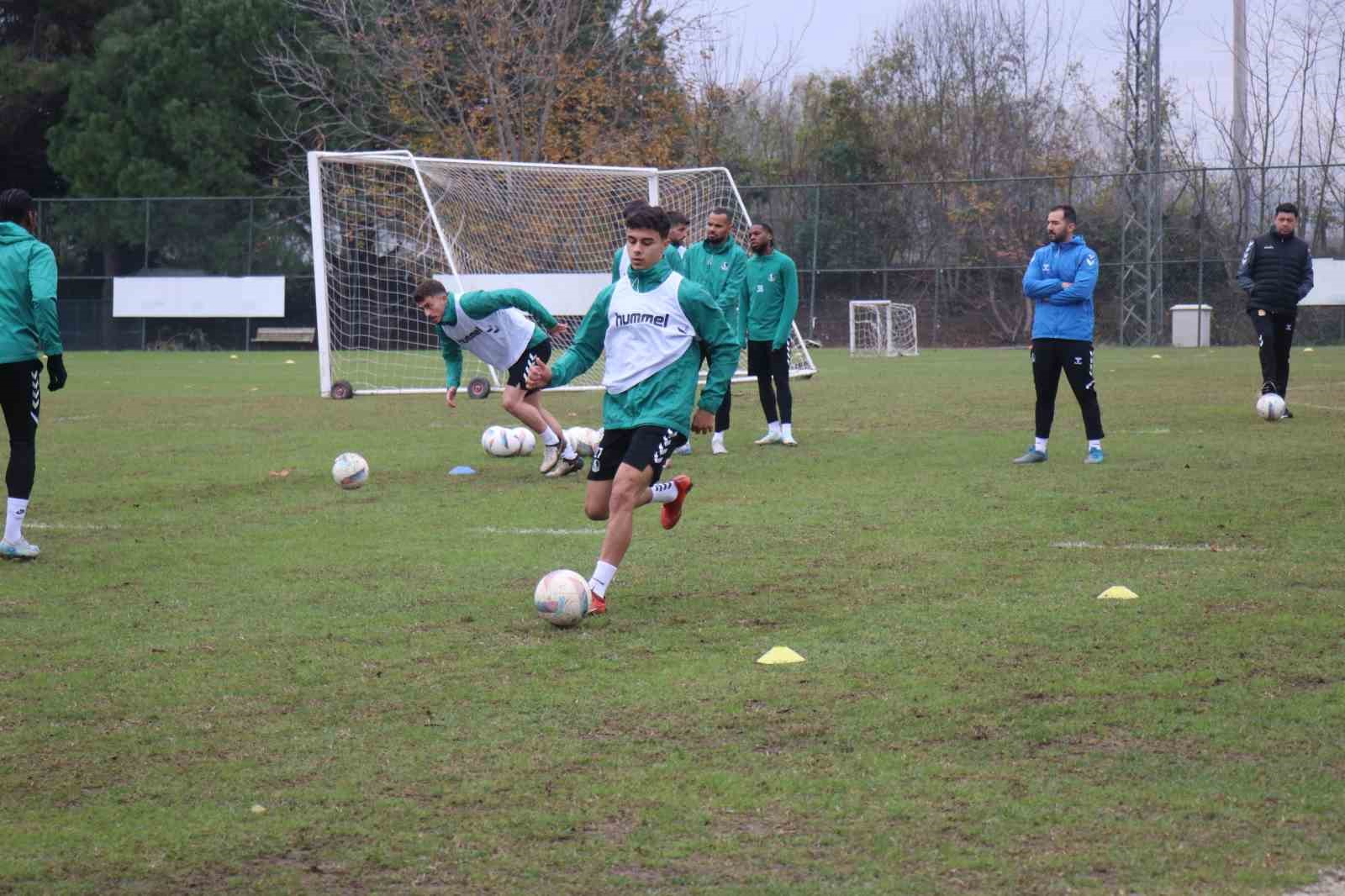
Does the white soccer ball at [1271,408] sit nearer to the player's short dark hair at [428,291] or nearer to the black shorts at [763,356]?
the black shorts at [763,356]

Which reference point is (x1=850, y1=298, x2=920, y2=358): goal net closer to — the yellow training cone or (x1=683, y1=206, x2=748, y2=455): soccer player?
(x1=683, y1=206, x2=748, y2=455): soccer player

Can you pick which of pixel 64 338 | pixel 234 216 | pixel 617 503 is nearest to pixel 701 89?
pixel 234 216

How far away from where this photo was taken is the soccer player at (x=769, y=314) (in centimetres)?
1327

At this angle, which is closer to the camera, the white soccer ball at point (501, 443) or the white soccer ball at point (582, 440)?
the white soccer ball at point (582, 440)

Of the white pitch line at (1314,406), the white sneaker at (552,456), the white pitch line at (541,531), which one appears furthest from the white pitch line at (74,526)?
the white pitch line at (1314,406)

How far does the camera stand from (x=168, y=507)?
33.0 feet

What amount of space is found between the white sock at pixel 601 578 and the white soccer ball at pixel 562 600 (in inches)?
11.4

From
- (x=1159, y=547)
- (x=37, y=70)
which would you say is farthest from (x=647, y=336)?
(x=37, y=70)

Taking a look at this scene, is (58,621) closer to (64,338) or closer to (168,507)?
(168,507)

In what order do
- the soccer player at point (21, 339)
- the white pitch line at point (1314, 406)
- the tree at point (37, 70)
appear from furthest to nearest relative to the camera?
1. the tree at point (37, 70)
2. the white pitch line at point (1314, 406)
3. the soccer player at point (21, 339)

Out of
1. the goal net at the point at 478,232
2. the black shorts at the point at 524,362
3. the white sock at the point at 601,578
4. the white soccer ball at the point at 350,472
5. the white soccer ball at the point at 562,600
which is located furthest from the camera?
the goal net at the point at 478,232

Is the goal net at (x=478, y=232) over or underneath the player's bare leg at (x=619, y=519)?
over

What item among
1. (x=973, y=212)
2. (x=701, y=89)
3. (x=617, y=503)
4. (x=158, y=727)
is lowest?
(x=158, y=727)

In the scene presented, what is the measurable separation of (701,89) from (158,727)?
3438cm
